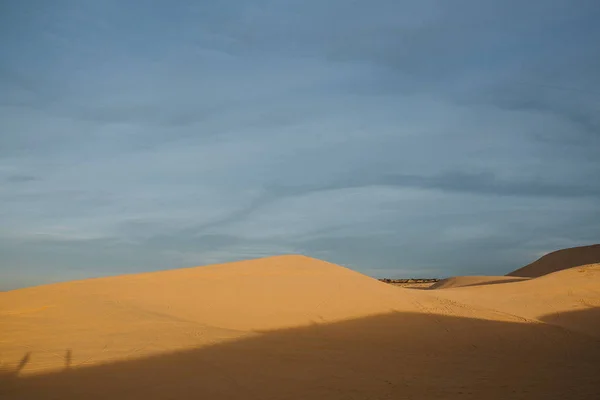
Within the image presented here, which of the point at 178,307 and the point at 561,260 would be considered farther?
the point at 561,260

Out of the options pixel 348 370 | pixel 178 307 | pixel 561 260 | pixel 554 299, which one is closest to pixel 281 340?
pixel 348 370

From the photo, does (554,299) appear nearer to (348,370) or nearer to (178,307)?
(178,307)

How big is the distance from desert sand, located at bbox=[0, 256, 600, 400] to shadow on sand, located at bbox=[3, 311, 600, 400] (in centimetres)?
3

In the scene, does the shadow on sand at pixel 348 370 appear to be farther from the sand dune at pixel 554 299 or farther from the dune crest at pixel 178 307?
the sand dune at pixel 554 299

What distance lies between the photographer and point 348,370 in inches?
333

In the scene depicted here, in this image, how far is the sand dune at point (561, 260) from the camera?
133ft

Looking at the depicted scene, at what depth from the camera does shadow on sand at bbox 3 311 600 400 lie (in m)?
Result: 7.01

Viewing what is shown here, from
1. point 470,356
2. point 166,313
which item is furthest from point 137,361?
point 470,356

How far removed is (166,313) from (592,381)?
906 cm

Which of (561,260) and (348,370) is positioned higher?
(561,260)

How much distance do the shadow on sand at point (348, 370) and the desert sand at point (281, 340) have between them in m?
0.03

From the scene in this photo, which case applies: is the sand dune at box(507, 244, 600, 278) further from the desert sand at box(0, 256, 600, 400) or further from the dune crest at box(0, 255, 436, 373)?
the dune crest at box(0, 255, 436, 373)

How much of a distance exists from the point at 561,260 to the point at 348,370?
39.3 metres

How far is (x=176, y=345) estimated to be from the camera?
30.7 ft
